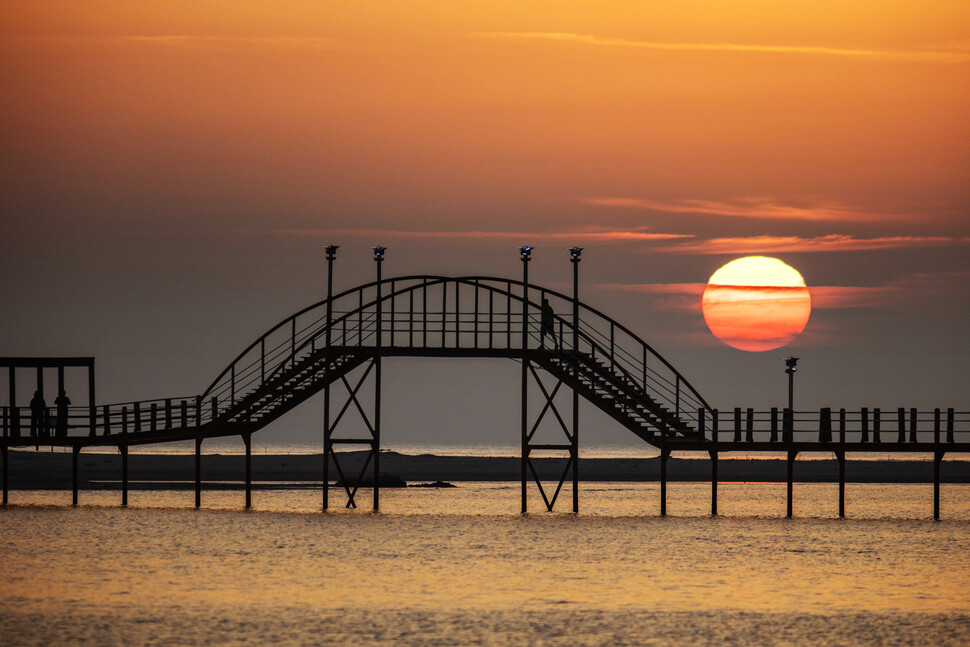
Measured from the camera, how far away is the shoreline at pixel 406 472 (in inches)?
3708

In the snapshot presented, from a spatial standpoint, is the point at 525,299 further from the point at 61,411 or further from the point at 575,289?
the point at 61,411

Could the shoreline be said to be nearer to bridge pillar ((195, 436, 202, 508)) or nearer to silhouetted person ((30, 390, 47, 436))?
bridge pillar ((195, 436, 202, 508))

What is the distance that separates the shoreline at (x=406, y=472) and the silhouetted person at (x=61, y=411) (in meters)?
29.0

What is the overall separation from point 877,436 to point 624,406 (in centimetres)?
911

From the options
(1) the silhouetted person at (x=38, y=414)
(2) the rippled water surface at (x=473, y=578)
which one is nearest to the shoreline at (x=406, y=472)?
(1) the silhouetted person at (x=38, y=414)

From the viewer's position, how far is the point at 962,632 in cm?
2717

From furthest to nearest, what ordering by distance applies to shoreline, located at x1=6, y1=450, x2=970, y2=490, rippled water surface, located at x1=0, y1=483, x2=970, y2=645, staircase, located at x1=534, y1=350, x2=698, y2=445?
shoreline, located at x1=6, y1=450, x2=970, y2=490, staircase, located at x1=534, y1=350, x2=698, y2=445, rippled water surface, located at x1=0, y1=483, x2=970, y2=645

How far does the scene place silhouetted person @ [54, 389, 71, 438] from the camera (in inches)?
2069

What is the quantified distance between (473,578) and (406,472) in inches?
3719

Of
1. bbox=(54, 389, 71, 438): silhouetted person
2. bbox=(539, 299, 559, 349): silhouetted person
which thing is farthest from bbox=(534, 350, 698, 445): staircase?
bbox=(54, 389, 71, 438): silhouetted person

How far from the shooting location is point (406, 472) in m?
128

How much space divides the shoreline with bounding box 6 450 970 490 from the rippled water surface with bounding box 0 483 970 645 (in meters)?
35.2

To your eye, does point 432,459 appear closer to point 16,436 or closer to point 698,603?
point 16,436

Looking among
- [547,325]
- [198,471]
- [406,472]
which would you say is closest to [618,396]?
[547,325]
